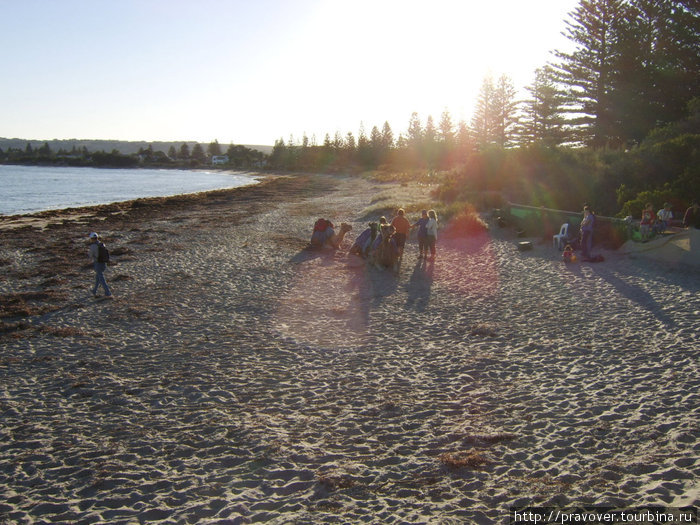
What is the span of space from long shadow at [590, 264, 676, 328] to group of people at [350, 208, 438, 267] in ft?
15.9

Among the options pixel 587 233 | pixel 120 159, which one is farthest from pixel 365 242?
pixel 120 159

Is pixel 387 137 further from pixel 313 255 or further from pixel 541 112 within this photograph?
pixel 313 255

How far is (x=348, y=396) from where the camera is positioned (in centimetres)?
670

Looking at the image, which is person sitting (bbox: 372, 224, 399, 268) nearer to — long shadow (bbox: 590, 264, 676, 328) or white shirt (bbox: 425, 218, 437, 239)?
white shirt (bbox: 425, 218, 437, 239)

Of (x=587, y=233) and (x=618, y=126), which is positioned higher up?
(x=618, y=126)

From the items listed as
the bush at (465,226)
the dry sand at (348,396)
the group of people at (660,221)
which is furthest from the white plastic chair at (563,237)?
the bush at (465,226)

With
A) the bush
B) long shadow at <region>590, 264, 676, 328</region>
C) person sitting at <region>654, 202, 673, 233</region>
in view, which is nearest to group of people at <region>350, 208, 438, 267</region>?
the bush

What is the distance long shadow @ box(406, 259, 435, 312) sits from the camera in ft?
36.6

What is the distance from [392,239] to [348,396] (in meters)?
8.40

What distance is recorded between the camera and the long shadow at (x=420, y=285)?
439 inches

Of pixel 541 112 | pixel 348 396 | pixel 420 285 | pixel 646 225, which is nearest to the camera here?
pixel 348 396

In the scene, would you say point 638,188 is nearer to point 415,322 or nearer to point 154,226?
point 415,322

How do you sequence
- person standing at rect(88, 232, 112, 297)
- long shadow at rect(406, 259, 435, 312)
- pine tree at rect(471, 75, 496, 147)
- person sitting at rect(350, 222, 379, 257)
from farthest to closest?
1. pine tree at rect(471, 75, 496, 147)
2. person sitting at rect(350, 222, 379, 257)
3. person standing at rect(88, 232, 112, 297)
4. long shadow at rect(406, 259, 435, 312)

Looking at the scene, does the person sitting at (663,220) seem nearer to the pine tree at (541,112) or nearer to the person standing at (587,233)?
the person standing at (587,233)
